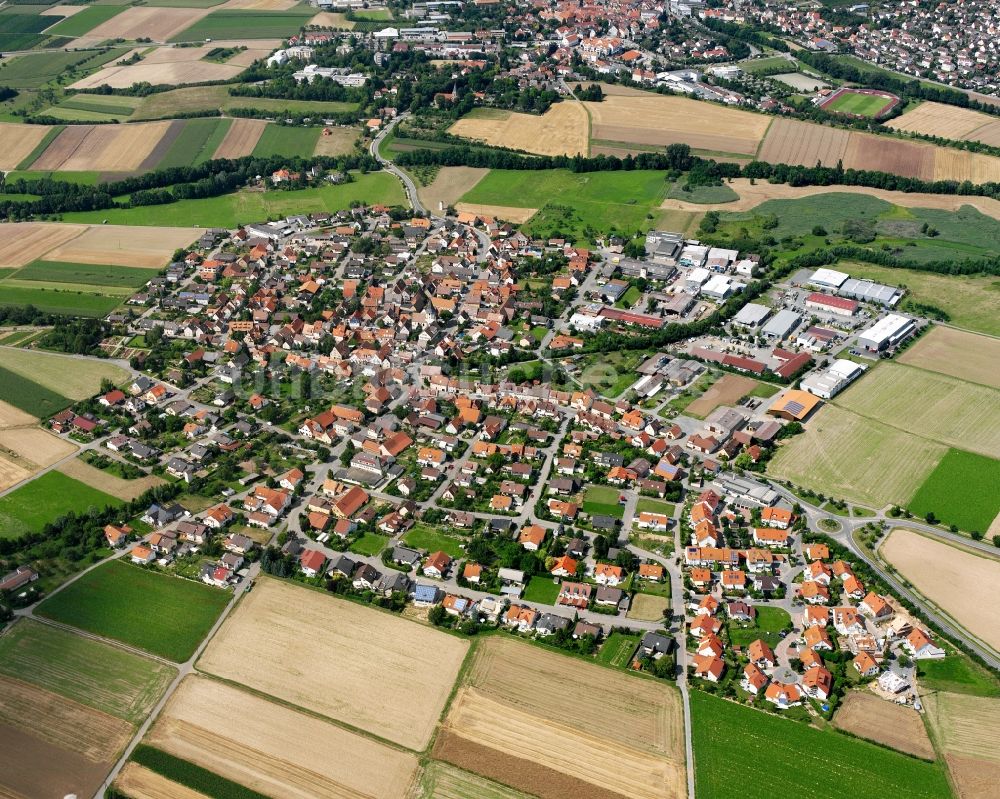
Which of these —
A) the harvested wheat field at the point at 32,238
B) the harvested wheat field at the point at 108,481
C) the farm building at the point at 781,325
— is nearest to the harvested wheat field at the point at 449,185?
the harvested wheat field at the point at 32,238

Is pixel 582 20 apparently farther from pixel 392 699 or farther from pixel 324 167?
pixel 392 699

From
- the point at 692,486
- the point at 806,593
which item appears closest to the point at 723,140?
the point at 692,486

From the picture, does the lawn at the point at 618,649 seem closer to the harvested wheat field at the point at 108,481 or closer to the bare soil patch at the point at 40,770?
the bare soil patch at the point at 40,770

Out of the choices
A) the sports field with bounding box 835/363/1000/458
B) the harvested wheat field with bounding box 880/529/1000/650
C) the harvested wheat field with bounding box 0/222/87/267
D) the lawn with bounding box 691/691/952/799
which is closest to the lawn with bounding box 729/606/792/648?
the lawn with bounding box 691/691/952/799

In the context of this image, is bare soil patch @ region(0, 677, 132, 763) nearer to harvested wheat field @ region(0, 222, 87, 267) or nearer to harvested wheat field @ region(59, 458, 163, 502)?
harvested wheat field @ region(59, 458, 163, 502)

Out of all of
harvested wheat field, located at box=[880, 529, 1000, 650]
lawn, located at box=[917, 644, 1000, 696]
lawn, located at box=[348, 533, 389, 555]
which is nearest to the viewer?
lawn, located at box=[917, 644, 1000, 696]

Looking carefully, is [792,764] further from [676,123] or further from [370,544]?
[676,123]

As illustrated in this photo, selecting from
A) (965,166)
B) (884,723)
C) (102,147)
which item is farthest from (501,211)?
(884,723)
